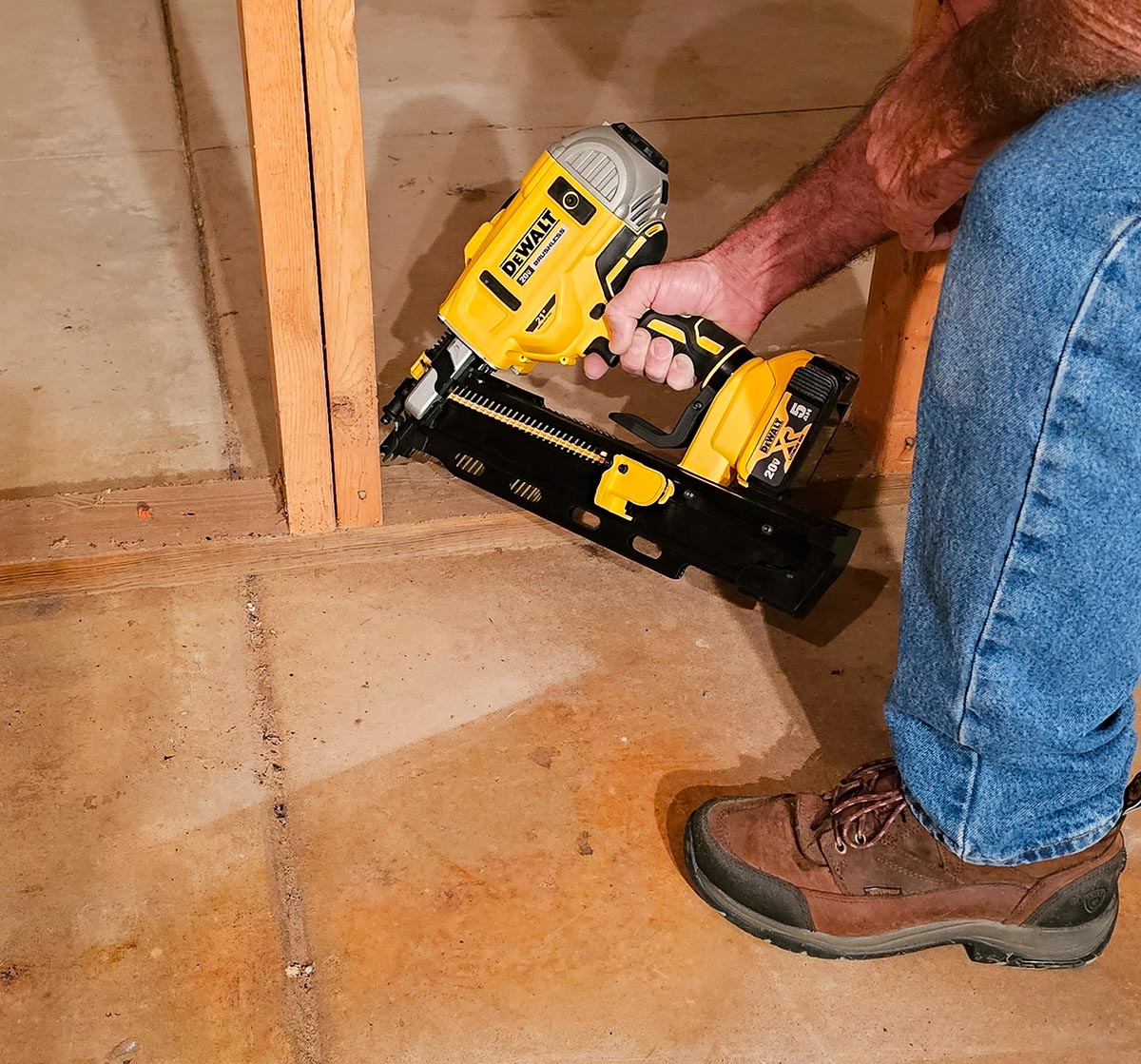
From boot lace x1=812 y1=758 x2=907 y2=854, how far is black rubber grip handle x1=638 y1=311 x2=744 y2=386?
0.57 meters

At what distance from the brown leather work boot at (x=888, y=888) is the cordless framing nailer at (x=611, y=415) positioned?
38 centimetres

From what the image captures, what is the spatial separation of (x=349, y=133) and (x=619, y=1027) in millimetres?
1036

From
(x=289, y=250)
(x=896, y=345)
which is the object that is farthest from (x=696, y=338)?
(x=289, y=250)

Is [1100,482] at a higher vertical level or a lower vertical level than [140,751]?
higher

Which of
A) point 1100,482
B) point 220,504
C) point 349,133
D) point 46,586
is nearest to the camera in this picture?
point 1100,482

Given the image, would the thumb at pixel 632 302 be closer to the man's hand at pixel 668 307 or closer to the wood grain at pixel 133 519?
the man's hand at pixel 668 307

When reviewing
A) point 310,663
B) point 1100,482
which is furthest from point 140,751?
point 1100,482

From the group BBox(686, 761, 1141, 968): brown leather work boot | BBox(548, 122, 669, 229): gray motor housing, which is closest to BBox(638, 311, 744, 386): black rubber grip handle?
BBox(548, 122, 669, 229): gray motor housing

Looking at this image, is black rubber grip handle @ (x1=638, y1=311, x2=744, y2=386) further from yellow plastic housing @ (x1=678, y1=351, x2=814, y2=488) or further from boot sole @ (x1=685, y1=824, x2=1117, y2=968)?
boot sole @ (x1=685, y1=824, x2=1117, y2=968)

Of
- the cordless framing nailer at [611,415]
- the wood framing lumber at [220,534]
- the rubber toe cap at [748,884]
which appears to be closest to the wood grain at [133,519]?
the wood framing lumber at [220,534]

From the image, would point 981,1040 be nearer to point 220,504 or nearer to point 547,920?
point 547,920

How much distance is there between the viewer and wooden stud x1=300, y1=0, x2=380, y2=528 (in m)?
1.46

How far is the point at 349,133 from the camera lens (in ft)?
5.01

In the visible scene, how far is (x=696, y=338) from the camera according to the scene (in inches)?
65.6
